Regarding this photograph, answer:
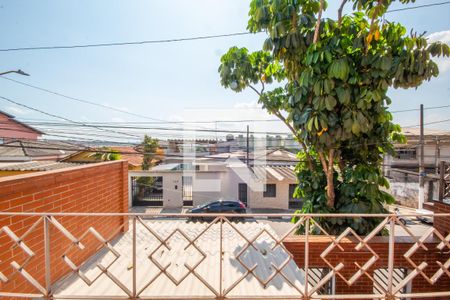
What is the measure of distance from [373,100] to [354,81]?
44 cm

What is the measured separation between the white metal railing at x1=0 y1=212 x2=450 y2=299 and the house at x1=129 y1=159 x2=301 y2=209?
798 cm

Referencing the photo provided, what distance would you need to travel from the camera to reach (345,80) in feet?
10.2

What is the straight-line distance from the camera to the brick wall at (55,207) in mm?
1891

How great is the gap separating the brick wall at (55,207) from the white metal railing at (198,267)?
0.14ft

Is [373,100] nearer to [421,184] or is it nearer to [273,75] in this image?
[273,75]

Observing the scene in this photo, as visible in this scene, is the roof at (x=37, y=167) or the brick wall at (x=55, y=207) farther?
the roof at (x=37, y=167)

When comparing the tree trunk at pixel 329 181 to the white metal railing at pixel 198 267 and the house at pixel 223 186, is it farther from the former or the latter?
the house at pixel 223 186

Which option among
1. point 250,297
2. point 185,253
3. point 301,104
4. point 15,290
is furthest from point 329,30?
point 15,290

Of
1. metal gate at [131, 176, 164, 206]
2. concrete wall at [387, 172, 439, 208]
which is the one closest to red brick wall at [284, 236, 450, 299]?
metal gate at [131, 176, 164, 206]

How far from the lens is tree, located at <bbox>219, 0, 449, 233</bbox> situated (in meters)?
3.12

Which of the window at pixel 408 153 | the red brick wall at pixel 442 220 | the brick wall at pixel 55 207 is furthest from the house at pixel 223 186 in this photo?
the window at pixel 408 153

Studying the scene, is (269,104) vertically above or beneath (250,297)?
above

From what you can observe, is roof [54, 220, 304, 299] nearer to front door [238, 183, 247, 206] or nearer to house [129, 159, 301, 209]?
house [129, 159, 301, 209]

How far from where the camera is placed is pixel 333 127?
3271 mm
